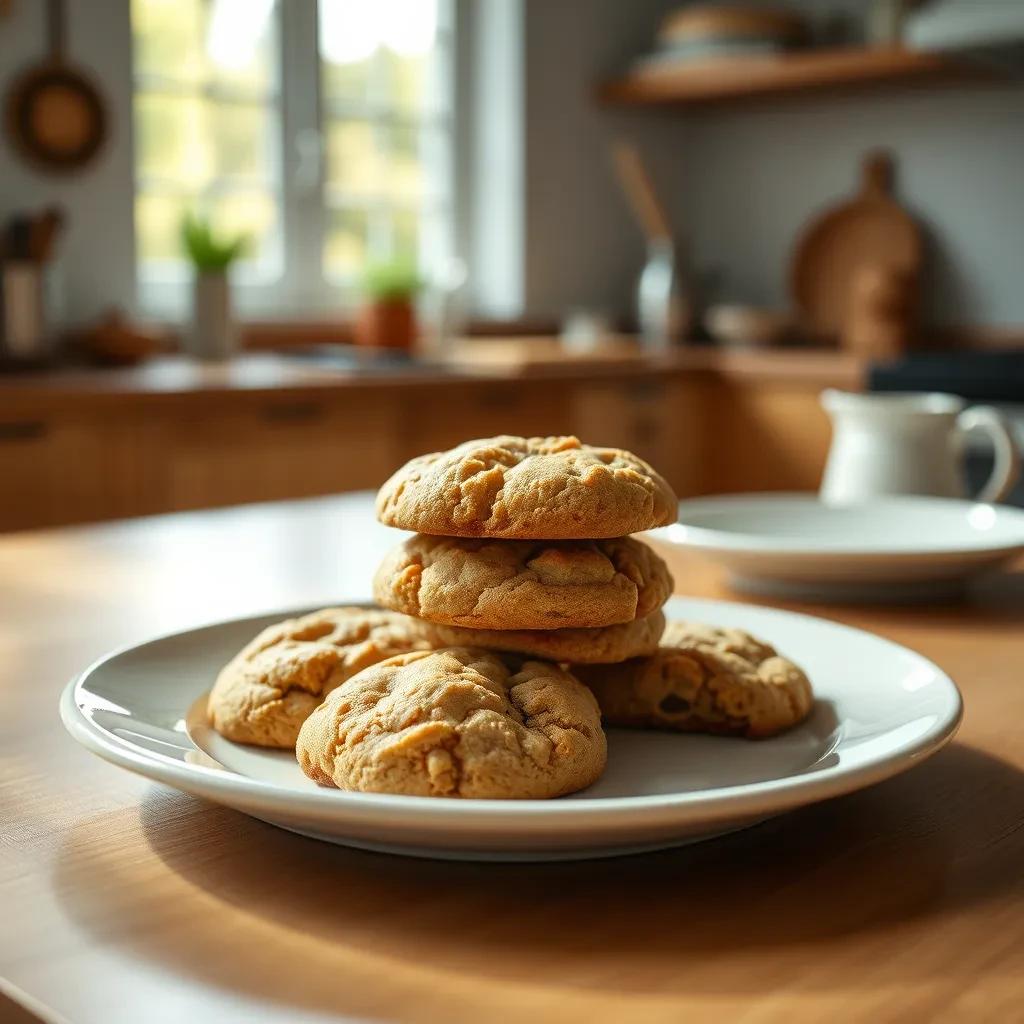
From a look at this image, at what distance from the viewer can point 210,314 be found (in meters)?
3.36

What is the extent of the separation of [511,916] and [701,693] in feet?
0.65

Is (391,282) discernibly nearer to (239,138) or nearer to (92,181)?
(239,138)

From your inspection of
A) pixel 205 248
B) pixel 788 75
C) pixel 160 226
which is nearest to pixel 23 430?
pixel 205 248

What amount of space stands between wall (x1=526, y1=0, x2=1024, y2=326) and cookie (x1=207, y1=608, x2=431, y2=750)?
3607 mm

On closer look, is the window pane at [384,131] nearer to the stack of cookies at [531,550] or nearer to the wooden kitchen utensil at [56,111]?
the wooden kitchen utensil at [56,111]

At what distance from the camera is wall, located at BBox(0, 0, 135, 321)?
3146 millimetres

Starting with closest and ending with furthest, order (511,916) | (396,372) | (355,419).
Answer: (511,916), (355,419), (396,372)

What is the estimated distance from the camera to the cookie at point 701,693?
26.0 inches

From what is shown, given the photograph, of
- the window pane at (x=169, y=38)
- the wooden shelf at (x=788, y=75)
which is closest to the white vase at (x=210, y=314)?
the window pane at (x=169, y=38)

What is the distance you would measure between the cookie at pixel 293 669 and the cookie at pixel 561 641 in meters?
0.03

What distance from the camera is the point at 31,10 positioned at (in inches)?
123

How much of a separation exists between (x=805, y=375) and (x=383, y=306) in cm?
111

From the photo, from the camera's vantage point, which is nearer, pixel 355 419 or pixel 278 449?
pixel 278 449

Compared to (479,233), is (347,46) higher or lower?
higher
